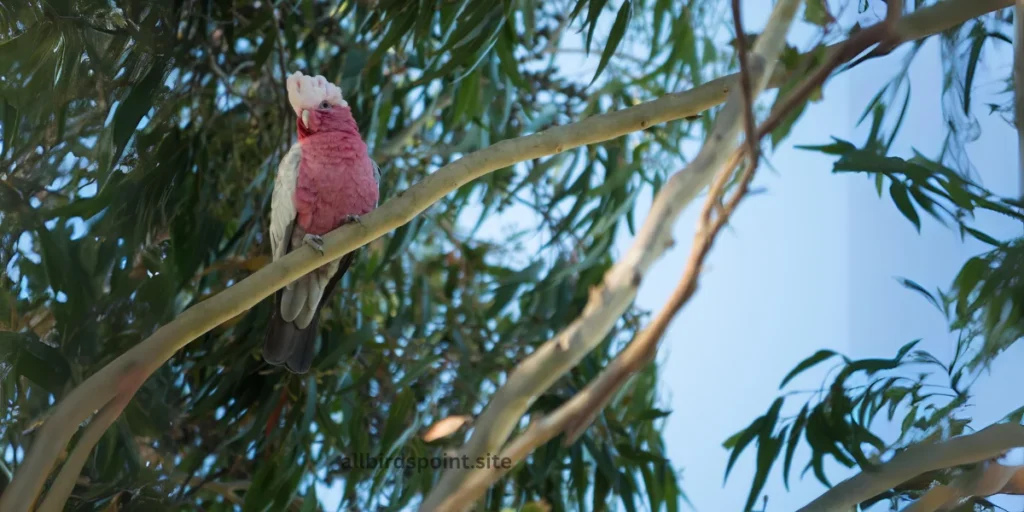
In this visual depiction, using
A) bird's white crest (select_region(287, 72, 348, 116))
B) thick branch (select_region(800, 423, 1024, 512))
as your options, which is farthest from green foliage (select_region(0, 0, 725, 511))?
thick branch (select_region(800, 423, 1024, 512))

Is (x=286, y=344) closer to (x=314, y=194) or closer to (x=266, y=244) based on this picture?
(x=314, y=194)

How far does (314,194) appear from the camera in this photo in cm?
128

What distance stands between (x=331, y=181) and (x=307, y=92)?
0.13 metres

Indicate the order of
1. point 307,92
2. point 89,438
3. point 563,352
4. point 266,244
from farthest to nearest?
1. point 266,244
2. point 307,92
3. point 89,438
4. point 563,352

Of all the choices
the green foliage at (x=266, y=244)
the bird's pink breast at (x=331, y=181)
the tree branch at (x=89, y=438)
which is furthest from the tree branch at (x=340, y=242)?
the bird's pink breast at (x=331, y=181)

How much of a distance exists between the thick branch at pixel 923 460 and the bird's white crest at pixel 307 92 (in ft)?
2.63

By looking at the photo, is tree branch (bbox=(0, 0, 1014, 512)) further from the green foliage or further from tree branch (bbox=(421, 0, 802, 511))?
tree branch (bbox=(421, 0, 802, 511))

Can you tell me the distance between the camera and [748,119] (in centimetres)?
54

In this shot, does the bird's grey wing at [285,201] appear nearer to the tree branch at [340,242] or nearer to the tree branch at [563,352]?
the tree branch at [340,242]

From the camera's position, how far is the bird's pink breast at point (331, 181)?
1.27m

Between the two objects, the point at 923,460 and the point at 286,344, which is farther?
the point at 286,344

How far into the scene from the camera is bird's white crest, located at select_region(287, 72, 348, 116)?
47.6 inches

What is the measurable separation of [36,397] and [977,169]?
1.21 meters

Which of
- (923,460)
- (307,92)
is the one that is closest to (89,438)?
(307,92)
